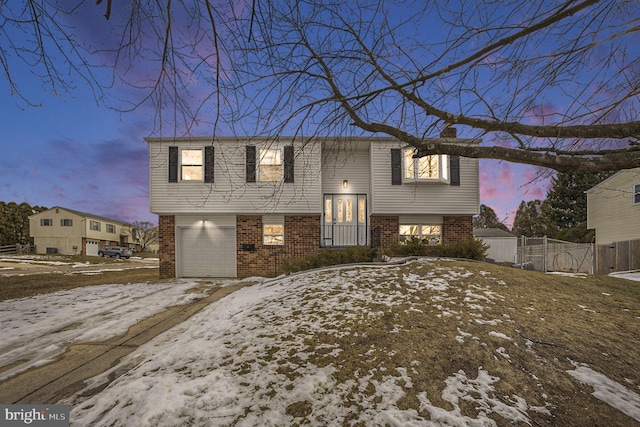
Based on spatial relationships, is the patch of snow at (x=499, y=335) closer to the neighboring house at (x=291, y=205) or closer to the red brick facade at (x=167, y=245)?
the neighboring house at (x=291, y=205)

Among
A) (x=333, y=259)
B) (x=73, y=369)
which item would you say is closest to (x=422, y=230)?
(x=333, y=259)

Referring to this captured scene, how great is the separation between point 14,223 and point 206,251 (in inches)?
1670

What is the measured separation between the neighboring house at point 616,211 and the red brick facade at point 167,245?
812 inches

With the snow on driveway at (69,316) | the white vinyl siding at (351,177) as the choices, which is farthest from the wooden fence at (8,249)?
the white vinyl siding at (351,177)

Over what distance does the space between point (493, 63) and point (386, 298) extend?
3599mm

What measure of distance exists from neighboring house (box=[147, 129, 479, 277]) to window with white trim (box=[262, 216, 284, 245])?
41 mm

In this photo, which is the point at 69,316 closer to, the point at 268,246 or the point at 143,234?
the point at 268,246

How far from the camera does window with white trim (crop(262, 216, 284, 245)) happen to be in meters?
11.4

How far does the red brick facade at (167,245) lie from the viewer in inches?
445

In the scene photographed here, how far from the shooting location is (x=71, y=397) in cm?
276

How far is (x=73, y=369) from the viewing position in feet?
11.2

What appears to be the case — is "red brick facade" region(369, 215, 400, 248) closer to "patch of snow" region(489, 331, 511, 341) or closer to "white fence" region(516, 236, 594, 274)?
"white fence" region(516, 236, 594, 274)

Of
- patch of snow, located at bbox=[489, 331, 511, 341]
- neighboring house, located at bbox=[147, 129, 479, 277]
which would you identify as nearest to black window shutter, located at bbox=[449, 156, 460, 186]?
neighboring house, located at bbox=[147, 129, 479, 277]

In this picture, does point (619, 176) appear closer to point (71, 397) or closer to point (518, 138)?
point (518, 138)
